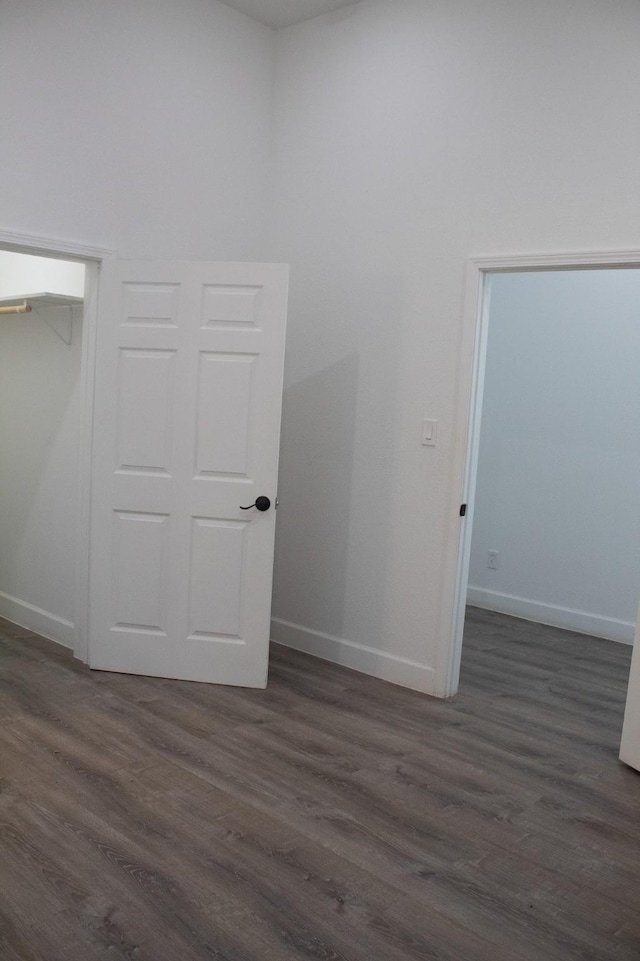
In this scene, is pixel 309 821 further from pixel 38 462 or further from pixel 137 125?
pixel 137 125

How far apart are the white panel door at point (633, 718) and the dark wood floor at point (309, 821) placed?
7 cm

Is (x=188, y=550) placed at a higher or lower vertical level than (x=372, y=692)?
higher

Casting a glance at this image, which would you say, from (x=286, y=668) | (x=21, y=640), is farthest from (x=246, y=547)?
(x=21, y=640)

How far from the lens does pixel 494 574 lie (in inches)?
230

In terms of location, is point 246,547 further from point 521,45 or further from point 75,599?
point 521,45

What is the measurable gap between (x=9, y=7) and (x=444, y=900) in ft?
12.2

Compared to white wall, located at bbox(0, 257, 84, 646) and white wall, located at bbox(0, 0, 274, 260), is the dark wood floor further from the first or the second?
white wall, located at bbox(0, 0, 274, 260)

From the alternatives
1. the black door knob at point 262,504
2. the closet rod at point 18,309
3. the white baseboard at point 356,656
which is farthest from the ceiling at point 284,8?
the white baseboard at point 356,656

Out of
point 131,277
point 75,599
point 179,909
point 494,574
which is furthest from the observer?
point 494,574

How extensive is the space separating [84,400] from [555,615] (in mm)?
3380

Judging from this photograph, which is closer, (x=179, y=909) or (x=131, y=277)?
(x=179, y=909)

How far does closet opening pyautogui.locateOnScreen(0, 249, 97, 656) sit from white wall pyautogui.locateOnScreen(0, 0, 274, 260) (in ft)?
1.24

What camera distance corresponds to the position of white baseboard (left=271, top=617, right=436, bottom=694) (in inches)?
160

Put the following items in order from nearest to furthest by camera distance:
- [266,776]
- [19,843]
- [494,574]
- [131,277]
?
1. [19,843]
2. [266,776]
3. [131,277]
4. [494,574]
